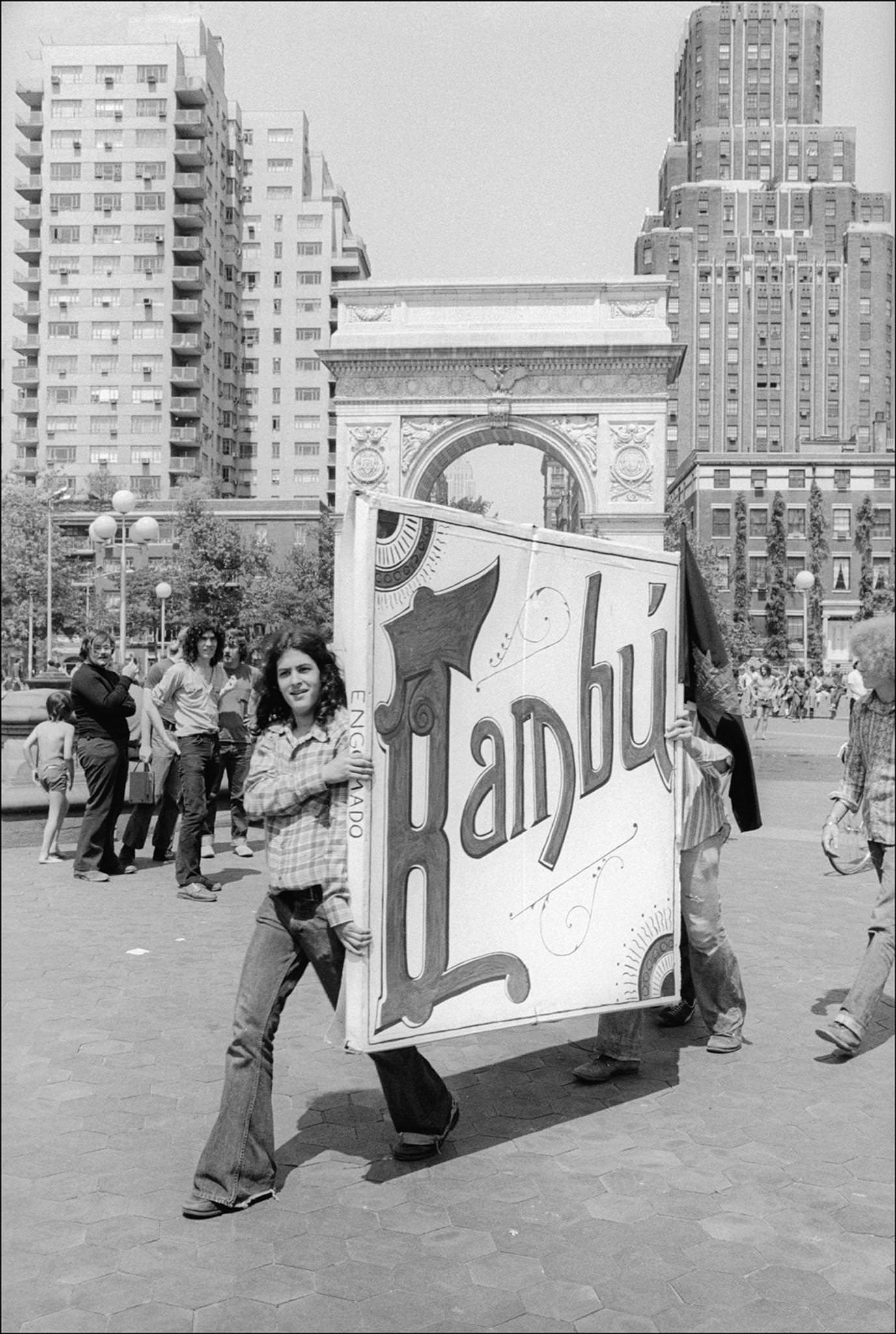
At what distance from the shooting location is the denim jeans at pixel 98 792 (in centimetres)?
813

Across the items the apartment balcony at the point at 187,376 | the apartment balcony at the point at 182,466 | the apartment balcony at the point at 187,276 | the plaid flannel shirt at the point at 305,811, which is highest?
the apartment balcony at the point at 182,466

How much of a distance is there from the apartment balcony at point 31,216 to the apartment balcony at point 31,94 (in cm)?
20

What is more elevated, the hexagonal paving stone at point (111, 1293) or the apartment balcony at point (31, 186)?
the apartment balcony at point (31, 186)

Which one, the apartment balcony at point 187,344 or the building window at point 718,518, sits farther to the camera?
the building window at point 718,518

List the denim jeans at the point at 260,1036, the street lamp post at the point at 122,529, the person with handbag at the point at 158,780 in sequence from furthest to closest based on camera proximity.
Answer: the street lamp post at the point at 122,529 → the person with handbag at the point at 158,780 → the denim jeans at the point at 260,1036

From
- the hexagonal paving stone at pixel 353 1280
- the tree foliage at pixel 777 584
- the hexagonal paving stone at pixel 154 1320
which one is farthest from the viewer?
the tree foliage at pixel 777 584

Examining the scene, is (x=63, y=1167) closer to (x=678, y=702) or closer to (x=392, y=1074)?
(x=392, y=1074)

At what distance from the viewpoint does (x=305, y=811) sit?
129 inches

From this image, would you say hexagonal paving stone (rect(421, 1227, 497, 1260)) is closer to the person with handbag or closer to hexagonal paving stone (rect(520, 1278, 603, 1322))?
hexagonal paving stone (rect(520, 1278, 603, 1322))

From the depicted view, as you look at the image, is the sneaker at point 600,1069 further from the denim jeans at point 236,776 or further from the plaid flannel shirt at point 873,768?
the denim jeans at point 236,776

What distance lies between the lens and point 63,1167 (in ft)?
11.1

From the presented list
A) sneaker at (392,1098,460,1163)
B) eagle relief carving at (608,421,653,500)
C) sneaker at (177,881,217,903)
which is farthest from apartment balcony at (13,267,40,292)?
eagle relief carving at (608,421,653,500)

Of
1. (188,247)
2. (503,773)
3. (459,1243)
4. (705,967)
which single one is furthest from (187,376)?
(459,1243)

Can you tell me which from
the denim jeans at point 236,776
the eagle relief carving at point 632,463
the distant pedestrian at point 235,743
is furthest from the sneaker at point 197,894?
the eagle relief carving at point 632,463
